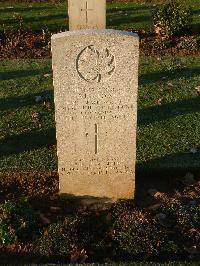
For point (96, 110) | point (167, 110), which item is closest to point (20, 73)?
point (167, 110)

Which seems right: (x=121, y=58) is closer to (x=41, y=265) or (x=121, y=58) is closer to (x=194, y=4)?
(x=41, y=265)

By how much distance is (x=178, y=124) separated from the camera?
797 centimetres

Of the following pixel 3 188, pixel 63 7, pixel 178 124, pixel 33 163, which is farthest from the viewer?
pixel 63 7

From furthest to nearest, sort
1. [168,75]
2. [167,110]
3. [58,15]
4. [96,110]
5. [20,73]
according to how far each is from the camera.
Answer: [58,15]
[20,73]
[168,75]
[167,110]
[96,110]

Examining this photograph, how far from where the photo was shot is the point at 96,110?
5492 mm

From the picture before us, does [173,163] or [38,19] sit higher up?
[38,19]

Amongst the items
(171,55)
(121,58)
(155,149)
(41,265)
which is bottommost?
(41,265)

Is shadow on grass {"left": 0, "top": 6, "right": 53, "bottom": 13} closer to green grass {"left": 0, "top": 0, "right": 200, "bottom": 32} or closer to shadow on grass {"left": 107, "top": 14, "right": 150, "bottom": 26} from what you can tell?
green grass {"left": 0, "top": 0, "right": 200, "bottom": 32}

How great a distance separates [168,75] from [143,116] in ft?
6.77

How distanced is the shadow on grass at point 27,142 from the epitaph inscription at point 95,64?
2.35 metres

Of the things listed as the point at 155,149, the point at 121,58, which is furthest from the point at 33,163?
the point at 121,58

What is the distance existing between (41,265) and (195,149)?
3.22 m

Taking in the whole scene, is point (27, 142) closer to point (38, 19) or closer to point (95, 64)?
point (95, 64)

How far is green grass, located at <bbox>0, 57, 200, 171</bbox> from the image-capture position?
6.98 metres
